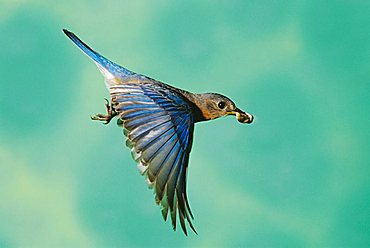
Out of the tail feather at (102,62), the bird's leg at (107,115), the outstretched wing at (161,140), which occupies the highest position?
the tail feather at (102,62)

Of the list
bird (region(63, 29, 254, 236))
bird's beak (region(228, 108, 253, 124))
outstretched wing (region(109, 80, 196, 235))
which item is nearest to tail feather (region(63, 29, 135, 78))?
bird (region(63, 29, 254, 236))

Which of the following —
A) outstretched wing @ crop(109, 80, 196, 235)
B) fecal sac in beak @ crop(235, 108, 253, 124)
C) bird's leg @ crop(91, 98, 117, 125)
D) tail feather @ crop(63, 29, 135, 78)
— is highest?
tail feather @ crop(63, 29, 135, 78)

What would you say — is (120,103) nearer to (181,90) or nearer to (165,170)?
(165,170)

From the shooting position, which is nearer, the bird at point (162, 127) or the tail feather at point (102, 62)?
the bird at point (162, 127)

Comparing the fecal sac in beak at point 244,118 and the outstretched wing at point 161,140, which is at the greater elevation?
the fecal sac in beak at point 244,118

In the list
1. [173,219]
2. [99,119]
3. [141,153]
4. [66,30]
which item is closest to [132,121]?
[141,153]

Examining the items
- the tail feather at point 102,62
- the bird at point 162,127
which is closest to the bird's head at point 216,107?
the bird at point 162,127

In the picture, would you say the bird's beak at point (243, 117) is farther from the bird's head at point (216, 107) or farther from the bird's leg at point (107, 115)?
the bird's leg at point (107, 115)

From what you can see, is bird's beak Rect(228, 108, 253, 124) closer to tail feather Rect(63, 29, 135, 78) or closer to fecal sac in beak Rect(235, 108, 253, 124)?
fecal sac in beak Rect(235, 108, 253, 124)
